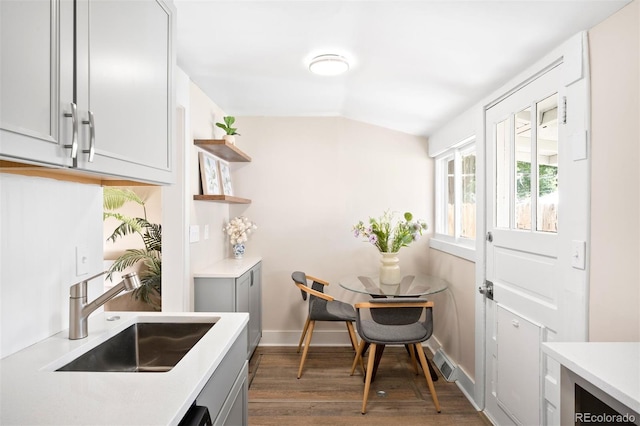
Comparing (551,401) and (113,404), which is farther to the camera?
(551,401)

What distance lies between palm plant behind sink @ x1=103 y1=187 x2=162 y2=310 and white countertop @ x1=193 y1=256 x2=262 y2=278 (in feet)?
2.35

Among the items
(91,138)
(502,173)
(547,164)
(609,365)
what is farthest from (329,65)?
(609,365)

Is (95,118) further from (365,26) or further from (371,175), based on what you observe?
(371,175)

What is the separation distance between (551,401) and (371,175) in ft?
8.23

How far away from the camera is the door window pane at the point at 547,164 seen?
6.01 feet

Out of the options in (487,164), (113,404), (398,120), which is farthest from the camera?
(398,120)

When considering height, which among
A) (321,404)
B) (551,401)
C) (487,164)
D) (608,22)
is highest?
(608,22)

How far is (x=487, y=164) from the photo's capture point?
96.5 inches

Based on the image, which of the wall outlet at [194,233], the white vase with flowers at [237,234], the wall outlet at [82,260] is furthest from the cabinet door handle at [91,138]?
the white vase with flowers at [237,234]

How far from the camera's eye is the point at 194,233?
9.14ft

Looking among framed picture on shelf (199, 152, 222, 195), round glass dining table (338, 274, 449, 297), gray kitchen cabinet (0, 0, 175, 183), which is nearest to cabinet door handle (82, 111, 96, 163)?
gray kitchen cabinet (0, 0, 175, 183)

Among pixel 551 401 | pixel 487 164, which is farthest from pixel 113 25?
pixel 551 401

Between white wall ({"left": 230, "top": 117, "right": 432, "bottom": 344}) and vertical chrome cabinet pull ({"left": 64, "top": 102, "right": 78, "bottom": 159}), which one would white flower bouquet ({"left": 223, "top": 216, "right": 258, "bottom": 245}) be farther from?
vertical chrome cabinet pull ({"left": 64, "top": 102, "right": 78, "bottom": 159})

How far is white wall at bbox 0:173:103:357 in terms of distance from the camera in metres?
1.11
